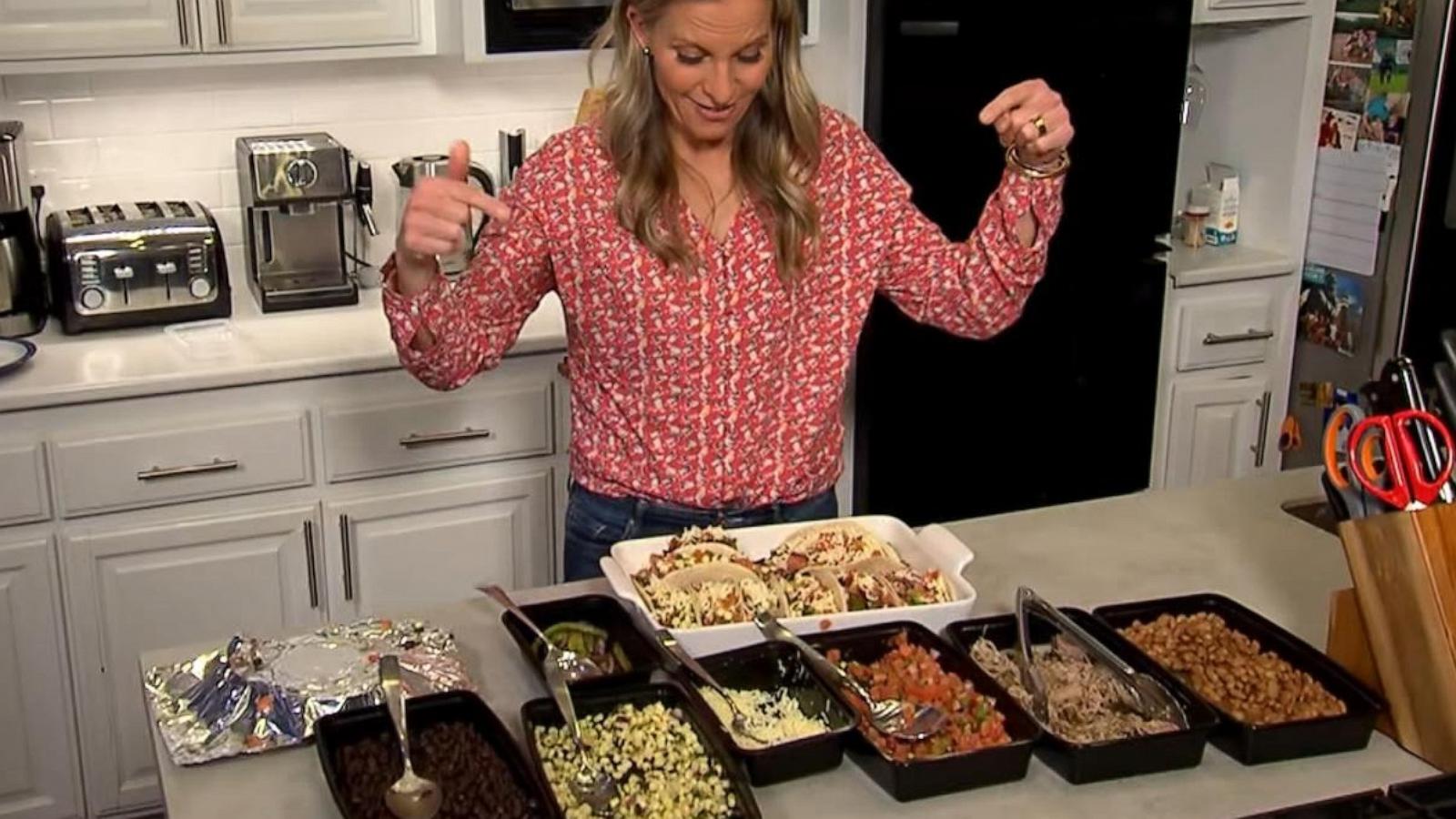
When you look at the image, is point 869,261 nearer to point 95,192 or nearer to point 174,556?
point 174,556

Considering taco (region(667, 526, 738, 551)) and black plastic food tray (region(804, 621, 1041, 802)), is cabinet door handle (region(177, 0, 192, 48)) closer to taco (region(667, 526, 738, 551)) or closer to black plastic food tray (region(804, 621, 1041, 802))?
taco (region(667, 526, 738, 551))

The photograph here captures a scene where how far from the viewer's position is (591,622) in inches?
65.1

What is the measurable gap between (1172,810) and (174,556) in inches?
76.7

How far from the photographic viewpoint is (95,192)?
3184mm

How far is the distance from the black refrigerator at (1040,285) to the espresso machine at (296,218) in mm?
1011

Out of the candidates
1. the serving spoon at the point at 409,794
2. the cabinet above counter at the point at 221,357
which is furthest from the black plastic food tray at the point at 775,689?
the cabinet above counter at the point at 221,357

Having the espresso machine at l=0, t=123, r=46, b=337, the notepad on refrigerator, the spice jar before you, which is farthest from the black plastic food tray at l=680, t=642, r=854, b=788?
the spice jar

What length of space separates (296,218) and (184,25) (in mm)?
411

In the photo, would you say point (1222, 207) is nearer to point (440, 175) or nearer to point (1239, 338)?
point (1239, 338)

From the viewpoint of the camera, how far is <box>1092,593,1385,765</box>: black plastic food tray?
4.80 ft

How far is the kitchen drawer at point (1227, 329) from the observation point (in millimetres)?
3643

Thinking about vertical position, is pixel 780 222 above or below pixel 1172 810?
above

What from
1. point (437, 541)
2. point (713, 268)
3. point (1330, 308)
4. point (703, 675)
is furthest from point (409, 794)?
point (1330, 308)

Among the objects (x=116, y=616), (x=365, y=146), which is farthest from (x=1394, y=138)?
(x=116, y=616)
